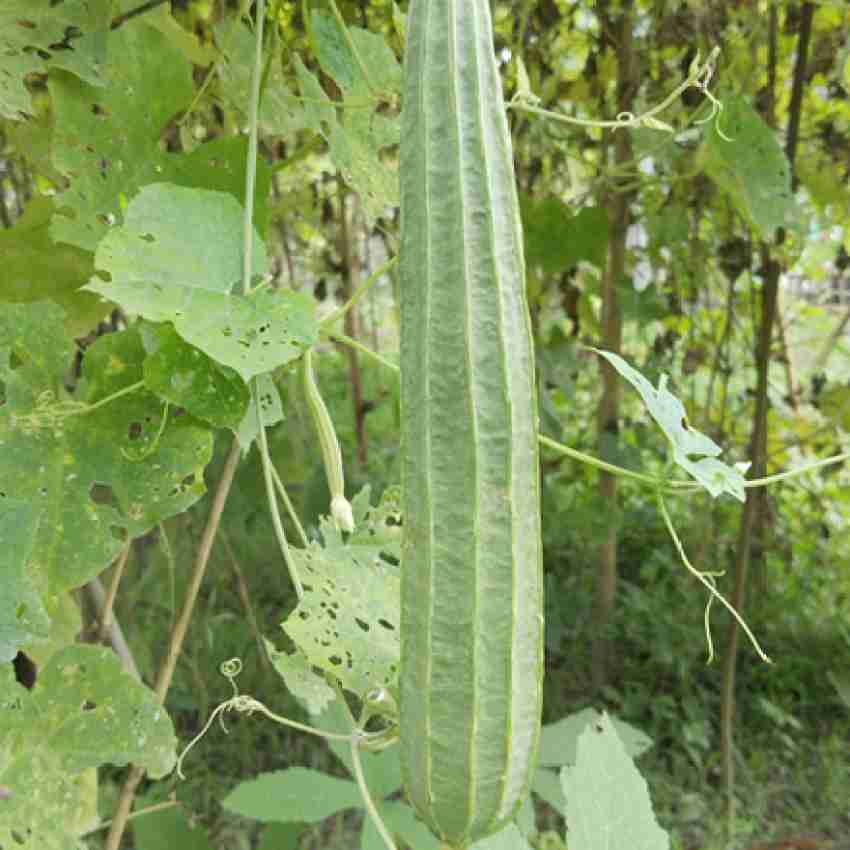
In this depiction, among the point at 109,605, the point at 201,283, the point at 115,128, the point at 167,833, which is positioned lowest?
the point at 167,833

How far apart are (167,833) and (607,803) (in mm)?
702

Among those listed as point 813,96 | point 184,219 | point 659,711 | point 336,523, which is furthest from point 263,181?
point 813,96

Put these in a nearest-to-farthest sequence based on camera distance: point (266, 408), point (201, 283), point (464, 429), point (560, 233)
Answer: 1. point (464, 429)
2. point (201, 283)
3. point (266, 408)
4. point (560, 233)

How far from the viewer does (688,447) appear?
66 cm

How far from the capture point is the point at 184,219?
0.63m

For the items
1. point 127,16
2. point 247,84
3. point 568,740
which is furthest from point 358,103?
point 568,740

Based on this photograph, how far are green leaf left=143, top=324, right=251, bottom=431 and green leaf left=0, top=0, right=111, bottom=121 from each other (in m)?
0.22

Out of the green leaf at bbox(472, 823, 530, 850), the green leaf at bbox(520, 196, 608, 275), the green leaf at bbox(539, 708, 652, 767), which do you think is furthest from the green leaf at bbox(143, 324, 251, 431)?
the green leaf at bbox(520, 196, 608, 275)

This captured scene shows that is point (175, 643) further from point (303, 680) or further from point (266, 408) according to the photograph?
point (266, 408)

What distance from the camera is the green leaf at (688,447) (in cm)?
64

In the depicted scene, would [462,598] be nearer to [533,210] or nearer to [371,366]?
[533,210]

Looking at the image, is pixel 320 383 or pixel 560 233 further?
pixel 320 383

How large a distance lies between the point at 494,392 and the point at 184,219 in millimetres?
261

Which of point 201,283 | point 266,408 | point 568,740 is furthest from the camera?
point 568,740
